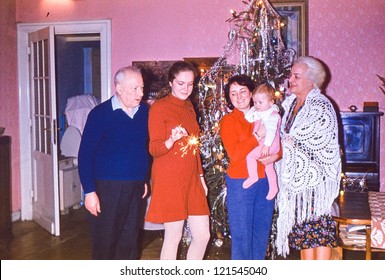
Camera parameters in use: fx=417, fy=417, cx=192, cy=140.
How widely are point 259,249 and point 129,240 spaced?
0.59m

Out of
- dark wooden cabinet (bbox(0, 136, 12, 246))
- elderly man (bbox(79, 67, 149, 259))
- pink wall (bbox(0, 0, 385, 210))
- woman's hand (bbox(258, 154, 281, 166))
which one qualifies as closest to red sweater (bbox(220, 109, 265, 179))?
woman's hand (bbox(258, 154, 281, 166))

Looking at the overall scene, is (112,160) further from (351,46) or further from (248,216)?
(351,46)

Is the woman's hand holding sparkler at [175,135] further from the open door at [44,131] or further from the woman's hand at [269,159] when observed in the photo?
the open door at [44,131]

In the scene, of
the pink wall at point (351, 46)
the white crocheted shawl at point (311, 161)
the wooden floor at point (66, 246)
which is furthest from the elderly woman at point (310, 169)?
the pink wall at point (351, 46)

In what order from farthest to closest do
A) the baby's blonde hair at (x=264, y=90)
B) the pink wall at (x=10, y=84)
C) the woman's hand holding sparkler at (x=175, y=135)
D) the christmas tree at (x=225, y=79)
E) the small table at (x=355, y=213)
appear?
the pink wall at (x=10, y=84) → the christmas tree at (x=225, y=79) → the baby's blonde hair at (x=264, y=90) → the small table at (x=355, y=213) → the woman's hand holding sparkler at (x=175, y=135)

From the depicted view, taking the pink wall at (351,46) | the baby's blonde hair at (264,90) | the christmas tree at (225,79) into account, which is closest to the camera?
the baby's blonde hair at (264,90)

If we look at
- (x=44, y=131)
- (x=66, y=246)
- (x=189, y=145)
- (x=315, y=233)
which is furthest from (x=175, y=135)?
(x=44, y=131)

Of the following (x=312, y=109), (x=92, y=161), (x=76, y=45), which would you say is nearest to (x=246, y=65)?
(x=312, y=109)

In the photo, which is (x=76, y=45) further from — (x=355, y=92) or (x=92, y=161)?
(x=92, y=161)

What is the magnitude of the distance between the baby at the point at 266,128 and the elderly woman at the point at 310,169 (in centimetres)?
14

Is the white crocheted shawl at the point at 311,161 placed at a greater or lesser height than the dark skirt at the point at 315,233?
greater

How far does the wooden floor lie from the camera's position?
2803 mm

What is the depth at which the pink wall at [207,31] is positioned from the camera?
3254mm

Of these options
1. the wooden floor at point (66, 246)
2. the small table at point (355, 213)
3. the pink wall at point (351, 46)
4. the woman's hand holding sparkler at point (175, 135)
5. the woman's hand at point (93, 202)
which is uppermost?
the pink wall at point (351, 46)
